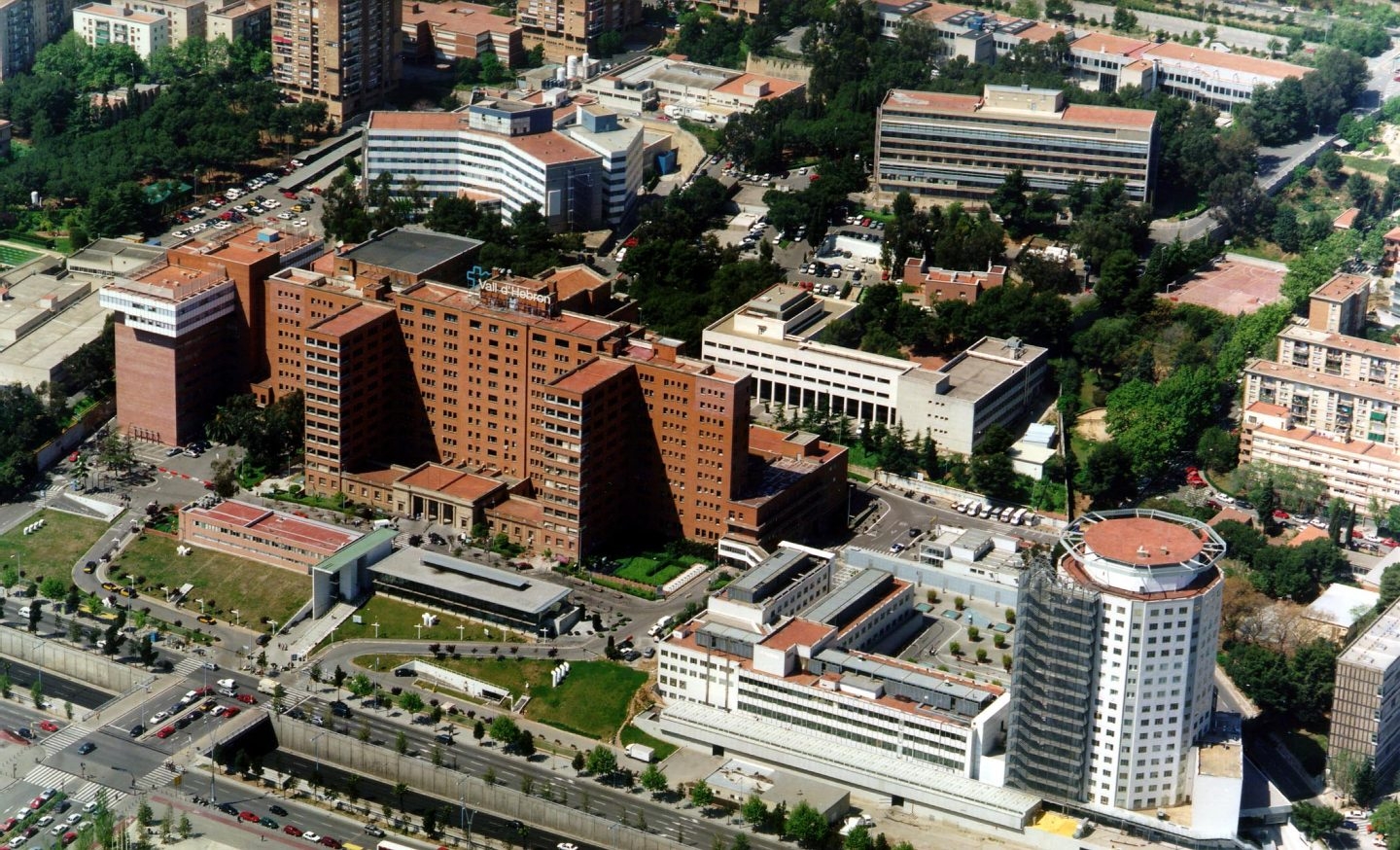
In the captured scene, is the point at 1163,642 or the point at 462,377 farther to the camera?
the point at 462,377

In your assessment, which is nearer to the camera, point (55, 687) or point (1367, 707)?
point (1367, 707)

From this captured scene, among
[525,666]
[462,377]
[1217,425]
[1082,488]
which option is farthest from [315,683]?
[1217,425]

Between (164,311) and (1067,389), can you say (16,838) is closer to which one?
(164,311)

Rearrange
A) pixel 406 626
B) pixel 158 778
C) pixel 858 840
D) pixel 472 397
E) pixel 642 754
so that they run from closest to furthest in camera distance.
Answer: pixel 858 840, pixel 158 778, pixel 642 754, pixel 406 626, pixel 472 397

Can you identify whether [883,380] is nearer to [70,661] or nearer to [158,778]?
[70,661]

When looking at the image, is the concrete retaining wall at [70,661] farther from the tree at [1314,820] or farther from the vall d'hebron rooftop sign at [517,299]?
the tree at [1314,820]

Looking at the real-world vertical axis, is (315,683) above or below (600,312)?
below

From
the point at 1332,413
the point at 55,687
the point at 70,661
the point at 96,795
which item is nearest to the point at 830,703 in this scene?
the point at 96,795
